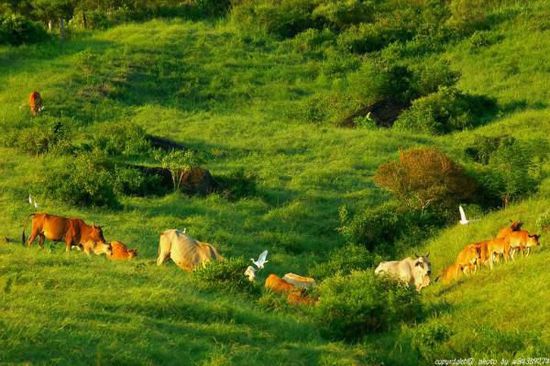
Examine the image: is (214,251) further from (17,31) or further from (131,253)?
(17,31)

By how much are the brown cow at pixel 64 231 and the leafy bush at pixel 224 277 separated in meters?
3.01

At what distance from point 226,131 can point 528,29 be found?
51.4 ft

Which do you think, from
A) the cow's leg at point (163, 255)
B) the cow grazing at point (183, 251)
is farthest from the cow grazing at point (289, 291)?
the cow's leg at point (163, 255)

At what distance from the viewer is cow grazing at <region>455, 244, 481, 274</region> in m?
16.4

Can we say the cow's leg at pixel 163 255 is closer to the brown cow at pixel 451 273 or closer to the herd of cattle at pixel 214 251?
the herd of cattle at pixel 214 251

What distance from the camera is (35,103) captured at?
1187 inches

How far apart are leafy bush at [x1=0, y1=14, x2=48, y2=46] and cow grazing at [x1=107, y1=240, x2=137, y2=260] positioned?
24441mm

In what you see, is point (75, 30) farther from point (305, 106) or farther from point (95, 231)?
point (95, 231)

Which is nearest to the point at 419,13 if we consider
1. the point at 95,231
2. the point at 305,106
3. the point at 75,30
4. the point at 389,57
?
the point at 389,57

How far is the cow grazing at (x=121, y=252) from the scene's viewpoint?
1666 centimetres

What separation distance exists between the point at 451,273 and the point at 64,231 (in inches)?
282

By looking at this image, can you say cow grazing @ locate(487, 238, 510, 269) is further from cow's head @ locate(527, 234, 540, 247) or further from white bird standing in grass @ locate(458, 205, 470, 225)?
white bird standing in grass @ locate(458, 205, 470, 225)

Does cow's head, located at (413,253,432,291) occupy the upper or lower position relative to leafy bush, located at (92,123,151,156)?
upper

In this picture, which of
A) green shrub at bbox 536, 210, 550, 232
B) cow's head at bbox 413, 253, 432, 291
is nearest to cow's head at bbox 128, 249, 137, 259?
cow's head at bbox 413, 253, 432, 291
